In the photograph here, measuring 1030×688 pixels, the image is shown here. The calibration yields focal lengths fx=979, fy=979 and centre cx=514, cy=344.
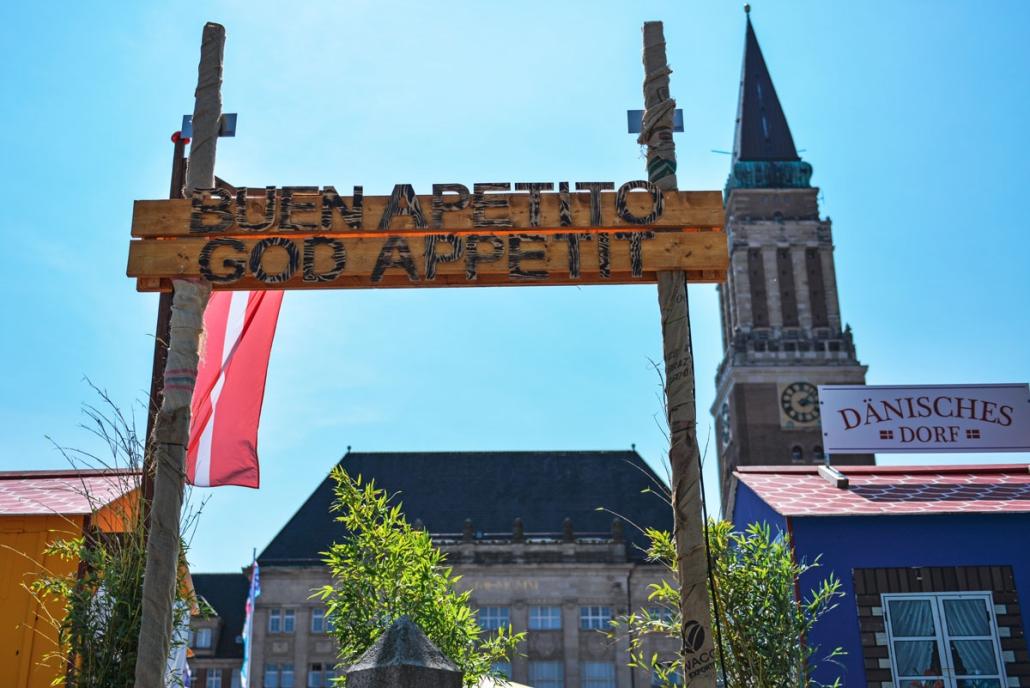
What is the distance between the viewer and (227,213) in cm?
739

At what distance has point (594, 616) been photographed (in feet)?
142

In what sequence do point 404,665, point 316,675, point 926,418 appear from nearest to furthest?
point 404,665
point 926,418
point 316,675

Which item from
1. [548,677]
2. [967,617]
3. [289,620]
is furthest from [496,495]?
[967,617]

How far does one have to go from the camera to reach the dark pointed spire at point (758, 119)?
66.9 metres

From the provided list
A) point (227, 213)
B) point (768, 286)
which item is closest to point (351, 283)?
point (227, 213)

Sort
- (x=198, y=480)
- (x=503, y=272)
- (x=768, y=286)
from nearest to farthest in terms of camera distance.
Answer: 1. (x=503, y=272)
2. (x=198, y=480)
3. (x=768, y=286)

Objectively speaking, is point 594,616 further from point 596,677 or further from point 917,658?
point 917,658

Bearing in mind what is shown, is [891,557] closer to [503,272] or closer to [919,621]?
[919,621]

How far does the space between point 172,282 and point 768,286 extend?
56.2 m

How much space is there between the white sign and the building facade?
71.4 feet

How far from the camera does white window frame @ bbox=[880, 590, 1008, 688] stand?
12.6m

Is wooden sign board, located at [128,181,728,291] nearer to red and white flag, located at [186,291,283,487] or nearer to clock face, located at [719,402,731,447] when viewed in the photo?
red and white flag, located at [186,291,283,487]

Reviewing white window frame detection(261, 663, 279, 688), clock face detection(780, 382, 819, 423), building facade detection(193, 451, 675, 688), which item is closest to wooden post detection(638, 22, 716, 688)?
building facade detection(193, 451, 675, 688)

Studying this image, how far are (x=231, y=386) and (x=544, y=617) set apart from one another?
3617 centimetres
